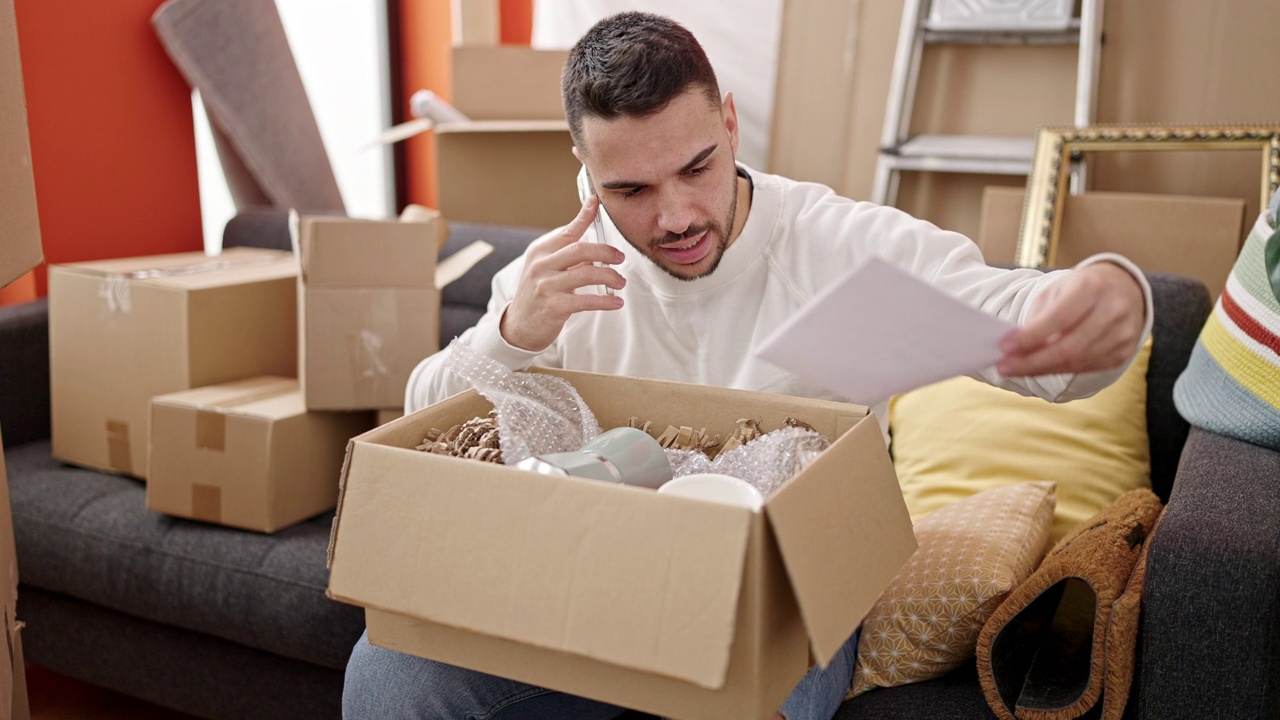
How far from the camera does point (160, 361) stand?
1.74 meters

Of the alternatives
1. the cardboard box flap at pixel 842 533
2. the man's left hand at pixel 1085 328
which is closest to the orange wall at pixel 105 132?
the cardboard box flap at pixel 842 533

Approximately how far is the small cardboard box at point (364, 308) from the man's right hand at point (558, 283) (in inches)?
23.8

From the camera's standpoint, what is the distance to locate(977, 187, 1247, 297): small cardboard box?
197 centimetres

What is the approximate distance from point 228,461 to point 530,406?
853 millimetres

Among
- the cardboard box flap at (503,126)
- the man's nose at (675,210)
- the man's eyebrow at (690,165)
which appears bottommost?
the man's nose at (675,210)

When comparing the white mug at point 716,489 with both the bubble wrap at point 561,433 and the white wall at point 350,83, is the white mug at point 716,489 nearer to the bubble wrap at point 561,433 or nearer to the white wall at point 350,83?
→ the bubble wrap at point 561,433

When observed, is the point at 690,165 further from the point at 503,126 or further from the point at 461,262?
the point at 503,126

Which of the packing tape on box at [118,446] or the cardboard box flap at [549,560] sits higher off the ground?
the cardboard box flap at [549,560]

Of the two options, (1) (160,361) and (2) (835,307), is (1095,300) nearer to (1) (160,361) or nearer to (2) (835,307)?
(2) (835,307)

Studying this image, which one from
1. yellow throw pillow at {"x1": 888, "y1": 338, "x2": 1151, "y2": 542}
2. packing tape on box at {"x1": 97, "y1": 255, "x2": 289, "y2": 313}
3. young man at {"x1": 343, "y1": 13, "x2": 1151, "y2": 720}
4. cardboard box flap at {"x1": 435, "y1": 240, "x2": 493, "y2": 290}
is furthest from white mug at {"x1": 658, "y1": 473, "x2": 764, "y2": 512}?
packing tape on box at {"x1": 97, "y1": 255, "x2": 289, "y2": 313}

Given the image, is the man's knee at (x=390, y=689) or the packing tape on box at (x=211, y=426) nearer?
the man's knee at (x=390, y=689)

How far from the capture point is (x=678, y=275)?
49.6 inches

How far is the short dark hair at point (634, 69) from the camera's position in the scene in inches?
44.1

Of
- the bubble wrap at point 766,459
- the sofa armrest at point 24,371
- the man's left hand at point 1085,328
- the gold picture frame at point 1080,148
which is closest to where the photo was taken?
the man's left hand at point 1085,328
